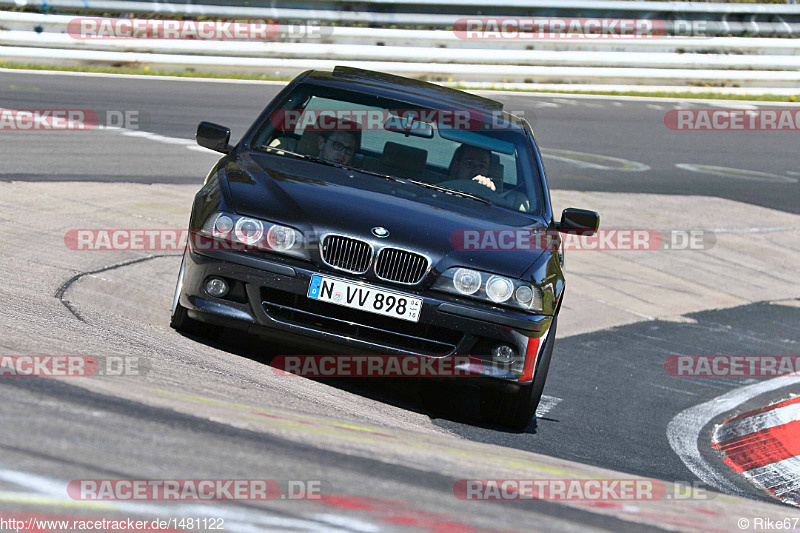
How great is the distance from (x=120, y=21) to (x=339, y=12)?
150 inches

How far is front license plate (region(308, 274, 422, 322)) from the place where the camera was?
5340 millimetres

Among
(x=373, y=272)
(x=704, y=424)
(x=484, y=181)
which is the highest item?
(x=484, y=181)

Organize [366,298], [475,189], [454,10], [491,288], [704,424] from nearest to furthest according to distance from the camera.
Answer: [366,298] → [491,288] → [475,189] → [704,424] → [454,10]

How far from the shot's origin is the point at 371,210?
18.3ft

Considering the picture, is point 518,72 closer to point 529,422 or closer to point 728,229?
point 728,229

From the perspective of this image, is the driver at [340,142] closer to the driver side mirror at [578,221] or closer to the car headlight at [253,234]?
the car headlight at [253,234]

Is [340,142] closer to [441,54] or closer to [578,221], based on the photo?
[578,221]

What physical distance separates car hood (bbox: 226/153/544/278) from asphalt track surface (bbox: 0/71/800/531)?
0.79 meters

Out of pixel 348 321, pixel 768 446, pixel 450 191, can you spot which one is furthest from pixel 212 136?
pixel 768 446

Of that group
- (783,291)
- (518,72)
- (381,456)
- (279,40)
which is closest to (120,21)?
(279,40)

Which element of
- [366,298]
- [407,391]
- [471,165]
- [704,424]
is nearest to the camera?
[366,298]

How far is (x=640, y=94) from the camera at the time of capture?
2217cm

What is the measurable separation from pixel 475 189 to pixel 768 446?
217 cm

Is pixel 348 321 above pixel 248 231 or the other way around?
the other way around
